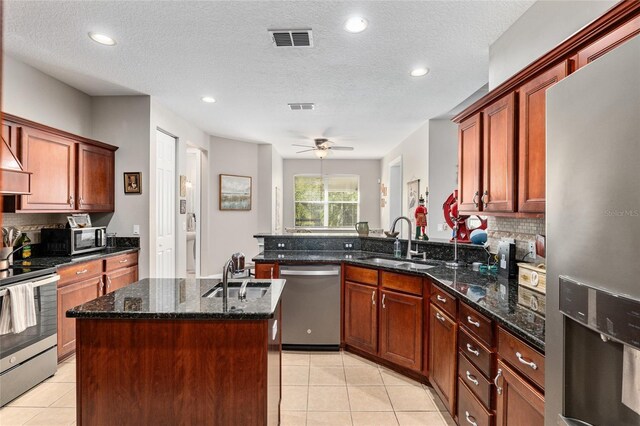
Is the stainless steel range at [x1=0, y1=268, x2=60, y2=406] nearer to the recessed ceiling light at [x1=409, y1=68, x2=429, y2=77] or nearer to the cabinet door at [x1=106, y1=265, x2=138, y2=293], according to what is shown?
the cabinet door at [x1=106, y1=265, x2=138, y2=293]

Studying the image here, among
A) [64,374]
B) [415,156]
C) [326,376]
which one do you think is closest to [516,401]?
[326,376]

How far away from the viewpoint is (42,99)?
3592 millimetres

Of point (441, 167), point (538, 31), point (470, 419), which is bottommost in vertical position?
point (470, 419)

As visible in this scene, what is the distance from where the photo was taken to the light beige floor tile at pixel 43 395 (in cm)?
261

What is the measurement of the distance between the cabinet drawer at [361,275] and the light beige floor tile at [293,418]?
4.04 ft

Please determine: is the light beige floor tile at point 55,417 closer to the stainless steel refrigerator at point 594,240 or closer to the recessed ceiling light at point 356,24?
the stainless steel refrigerator at point 594,240

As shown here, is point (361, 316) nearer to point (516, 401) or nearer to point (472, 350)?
point (472, 350)

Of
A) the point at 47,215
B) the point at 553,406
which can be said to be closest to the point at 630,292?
the point at 553,406

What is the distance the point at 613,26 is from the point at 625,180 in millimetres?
1005

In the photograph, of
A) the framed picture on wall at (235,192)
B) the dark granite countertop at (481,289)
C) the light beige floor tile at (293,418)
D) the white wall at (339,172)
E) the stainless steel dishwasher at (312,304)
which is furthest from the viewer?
the white wall at (339,172)

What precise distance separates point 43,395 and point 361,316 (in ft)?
8.63

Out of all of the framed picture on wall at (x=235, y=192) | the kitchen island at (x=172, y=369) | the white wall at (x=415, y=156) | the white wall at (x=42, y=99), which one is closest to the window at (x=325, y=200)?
the white wall at (x=415, y=156)

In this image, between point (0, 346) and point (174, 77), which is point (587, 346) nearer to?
point (0, 346)

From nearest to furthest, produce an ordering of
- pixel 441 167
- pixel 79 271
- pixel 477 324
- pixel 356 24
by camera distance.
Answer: pixel 477 324 → pixel 356 24 → pixel 79 271 → pixel 441 167
